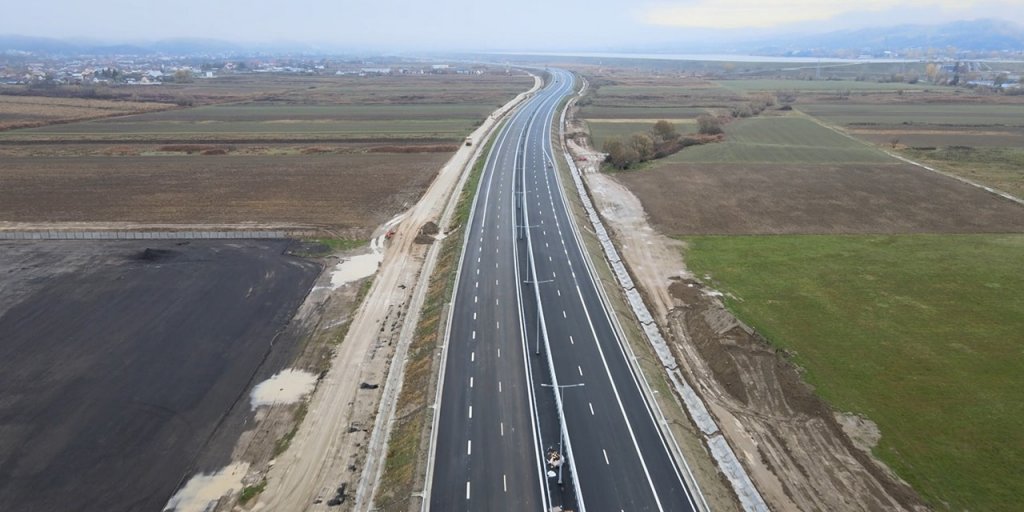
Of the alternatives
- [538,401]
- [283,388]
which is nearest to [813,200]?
[538,401]

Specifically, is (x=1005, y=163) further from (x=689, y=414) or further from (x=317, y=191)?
(x=317, y=191)

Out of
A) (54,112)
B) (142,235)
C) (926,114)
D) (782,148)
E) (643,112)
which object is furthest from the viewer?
(643,112)

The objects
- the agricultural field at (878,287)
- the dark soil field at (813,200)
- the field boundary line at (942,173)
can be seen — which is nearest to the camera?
the agricultural field at (878,287)

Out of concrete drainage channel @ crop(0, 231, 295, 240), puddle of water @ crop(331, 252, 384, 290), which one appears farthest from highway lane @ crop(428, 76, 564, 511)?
concrete drainage channel @ crop(0, 231, 295, 240)

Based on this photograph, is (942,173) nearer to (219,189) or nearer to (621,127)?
(621,127)

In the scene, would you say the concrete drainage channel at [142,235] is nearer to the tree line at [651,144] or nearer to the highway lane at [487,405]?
the highway lane at [487,405]

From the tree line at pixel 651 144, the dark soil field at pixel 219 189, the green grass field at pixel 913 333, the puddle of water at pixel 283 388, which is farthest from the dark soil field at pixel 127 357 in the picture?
the tree line at pixel 651 144
